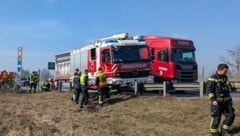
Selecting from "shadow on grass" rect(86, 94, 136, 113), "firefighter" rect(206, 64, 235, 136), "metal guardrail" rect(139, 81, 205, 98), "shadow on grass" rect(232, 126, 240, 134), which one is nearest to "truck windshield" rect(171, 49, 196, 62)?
"metal guardrail" rect(139, 81, 205, 98)

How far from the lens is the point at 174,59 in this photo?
25.1 metres

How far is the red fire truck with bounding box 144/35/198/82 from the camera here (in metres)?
25.0

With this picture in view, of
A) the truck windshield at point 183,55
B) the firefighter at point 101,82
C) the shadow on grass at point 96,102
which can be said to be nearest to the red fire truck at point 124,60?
the shadow on grass at point 96,102

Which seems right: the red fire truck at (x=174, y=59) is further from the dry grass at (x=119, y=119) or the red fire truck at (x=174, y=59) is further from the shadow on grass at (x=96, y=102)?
the dry grass at (x=119, y=119)

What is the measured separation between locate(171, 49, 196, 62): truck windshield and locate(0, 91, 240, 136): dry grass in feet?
23.0

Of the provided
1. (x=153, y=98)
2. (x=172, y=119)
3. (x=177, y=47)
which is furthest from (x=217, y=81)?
(x=177, y=47)

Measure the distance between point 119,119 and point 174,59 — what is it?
38.1 feet

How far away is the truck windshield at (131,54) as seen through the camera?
21875mm

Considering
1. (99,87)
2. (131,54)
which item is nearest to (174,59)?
(131,54)

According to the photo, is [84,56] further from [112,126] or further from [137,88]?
[112,126]

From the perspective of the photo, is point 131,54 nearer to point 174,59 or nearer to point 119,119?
point 174,59

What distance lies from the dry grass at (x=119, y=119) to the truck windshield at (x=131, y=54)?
3335 mm

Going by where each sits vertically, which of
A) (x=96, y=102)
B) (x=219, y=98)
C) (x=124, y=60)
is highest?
(x=124, y=60)

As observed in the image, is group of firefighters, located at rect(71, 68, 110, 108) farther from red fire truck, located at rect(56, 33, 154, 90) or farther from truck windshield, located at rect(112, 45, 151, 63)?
truck windshield, located at rect(112, 45, 151, 63)
